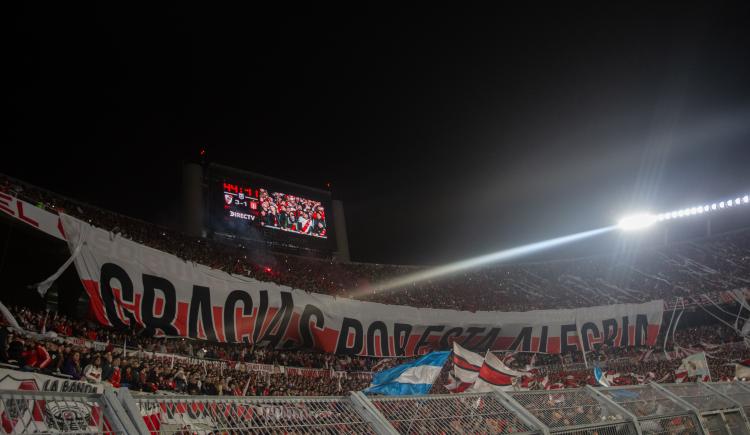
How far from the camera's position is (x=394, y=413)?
429 centimetres

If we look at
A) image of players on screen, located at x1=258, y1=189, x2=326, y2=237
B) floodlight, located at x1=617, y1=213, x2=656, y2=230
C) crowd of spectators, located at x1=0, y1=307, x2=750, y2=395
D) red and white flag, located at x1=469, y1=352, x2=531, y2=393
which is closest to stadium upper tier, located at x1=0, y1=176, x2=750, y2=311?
image of players on screen, located at x1=258, y1=189, x2=326, y2=237

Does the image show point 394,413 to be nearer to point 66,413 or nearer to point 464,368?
point 66,413

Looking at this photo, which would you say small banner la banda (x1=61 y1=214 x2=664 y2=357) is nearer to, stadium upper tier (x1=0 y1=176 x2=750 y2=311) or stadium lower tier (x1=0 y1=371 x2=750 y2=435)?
stadium upper tier (x1=0 y1=176 x2=750 y2=311)

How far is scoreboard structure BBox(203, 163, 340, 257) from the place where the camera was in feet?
70.0

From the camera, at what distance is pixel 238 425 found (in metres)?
3.54

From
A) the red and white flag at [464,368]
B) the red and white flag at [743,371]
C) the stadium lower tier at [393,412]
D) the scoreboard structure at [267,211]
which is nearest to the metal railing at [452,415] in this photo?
the stadium lower tier at [393,412]

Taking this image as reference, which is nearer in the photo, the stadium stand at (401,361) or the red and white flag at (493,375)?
the stadium stand at (401,361)

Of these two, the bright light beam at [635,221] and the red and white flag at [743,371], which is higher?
the bright light beam at [635,221]

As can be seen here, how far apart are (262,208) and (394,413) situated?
745 inches

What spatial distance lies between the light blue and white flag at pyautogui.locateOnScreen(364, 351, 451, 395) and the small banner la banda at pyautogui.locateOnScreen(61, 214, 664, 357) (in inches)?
297

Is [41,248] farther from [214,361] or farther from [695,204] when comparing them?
[695,204]

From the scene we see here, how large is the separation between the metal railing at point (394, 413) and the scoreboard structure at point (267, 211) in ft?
56.7

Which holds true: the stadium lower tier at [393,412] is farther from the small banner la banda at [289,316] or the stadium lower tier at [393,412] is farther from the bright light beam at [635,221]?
the bright light beam at [635,221]

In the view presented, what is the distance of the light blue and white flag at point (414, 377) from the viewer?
6712 mm
